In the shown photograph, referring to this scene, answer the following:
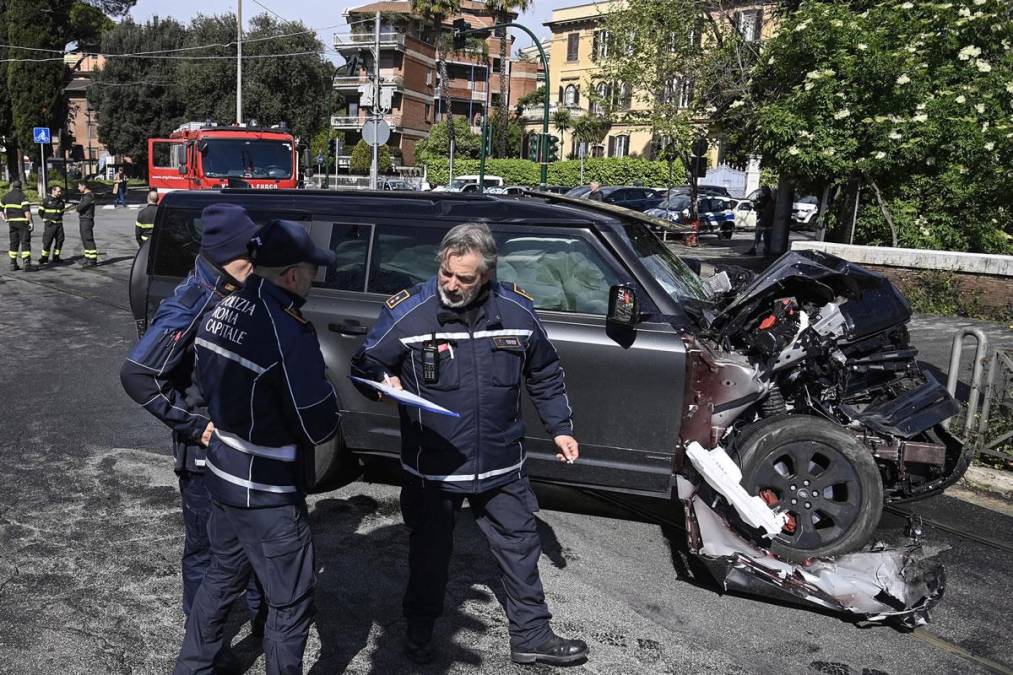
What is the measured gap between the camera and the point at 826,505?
4383 mm

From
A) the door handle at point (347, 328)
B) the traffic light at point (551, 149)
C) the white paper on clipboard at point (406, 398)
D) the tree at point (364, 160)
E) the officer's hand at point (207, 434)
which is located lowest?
the officer's hand at point (207, 434)

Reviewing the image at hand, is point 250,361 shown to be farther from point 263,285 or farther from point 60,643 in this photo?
point 60,643

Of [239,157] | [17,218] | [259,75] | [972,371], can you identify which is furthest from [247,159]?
[259,75]

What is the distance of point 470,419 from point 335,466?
2061mm

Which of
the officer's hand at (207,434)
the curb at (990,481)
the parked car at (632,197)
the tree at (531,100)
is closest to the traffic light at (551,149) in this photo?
the parked car at (632,197)

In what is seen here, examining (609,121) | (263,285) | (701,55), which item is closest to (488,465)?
(263,285)

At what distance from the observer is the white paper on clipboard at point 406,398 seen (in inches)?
121

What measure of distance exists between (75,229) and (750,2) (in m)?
19.3

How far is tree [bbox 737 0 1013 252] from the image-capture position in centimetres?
1262

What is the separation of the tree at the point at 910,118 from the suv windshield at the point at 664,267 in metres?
8.84

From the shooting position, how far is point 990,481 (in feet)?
19.4

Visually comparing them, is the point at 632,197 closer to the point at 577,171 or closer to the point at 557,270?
the point at 577,171

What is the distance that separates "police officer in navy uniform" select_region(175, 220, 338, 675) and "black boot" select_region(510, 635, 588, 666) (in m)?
1.02

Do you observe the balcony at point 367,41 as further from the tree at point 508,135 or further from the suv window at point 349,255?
the suv window at point 349,255
